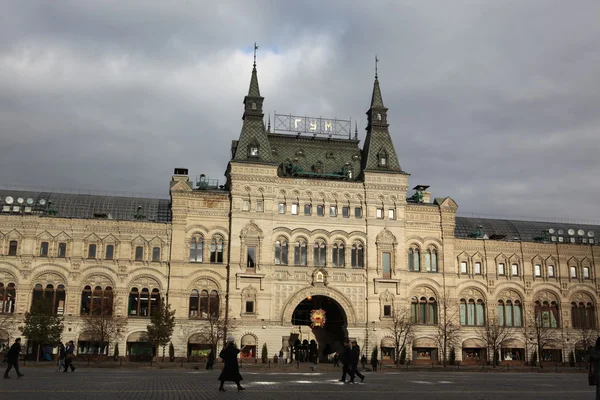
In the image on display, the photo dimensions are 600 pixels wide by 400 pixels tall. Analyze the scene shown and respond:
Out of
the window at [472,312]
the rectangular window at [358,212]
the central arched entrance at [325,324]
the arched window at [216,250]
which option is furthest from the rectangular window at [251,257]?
the window at [472,312]

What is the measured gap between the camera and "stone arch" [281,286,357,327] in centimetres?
7306

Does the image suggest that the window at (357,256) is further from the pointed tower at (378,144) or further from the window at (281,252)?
the pointed tower at (378,144)

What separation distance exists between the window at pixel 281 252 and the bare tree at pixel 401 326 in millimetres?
13589

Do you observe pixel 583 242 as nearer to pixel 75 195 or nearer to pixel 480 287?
pixel 480 287

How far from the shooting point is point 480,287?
80188 millimetres

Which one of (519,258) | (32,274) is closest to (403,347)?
(519,258)

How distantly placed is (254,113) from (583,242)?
1869 inches

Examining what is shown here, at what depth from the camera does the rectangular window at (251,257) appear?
242ft

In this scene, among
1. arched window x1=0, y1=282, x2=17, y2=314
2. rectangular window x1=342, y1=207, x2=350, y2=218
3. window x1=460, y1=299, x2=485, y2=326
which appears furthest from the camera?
window x1=460, y1=299, x2=485, y2=326

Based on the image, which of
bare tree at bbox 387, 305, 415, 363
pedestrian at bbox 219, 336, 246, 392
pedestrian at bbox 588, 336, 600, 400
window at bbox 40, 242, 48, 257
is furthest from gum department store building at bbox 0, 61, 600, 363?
pedestrian at bbox 588, 336, 600, 400

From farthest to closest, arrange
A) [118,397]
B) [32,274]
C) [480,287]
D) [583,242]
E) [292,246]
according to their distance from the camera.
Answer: [583,242] < [480,287] < [292,246] < [32,274] < [118,397]

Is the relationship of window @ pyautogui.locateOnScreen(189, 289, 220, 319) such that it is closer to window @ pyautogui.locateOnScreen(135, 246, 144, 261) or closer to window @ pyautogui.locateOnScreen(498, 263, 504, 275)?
window @ pyautogui.locateOnScreen(135, 246, 144, 261)

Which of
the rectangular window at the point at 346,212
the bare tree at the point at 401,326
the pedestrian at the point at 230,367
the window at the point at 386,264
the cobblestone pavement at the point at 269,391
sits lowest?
the cobblestone pavement at the point at 269,391

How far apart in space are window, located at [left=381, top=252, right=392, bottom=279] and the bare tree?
12.1ft
